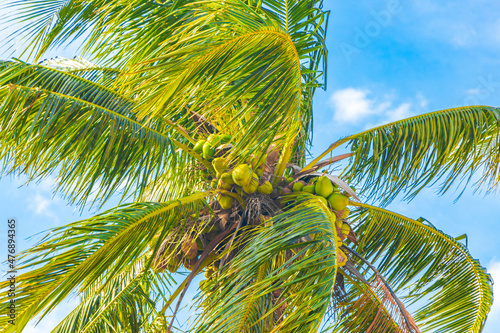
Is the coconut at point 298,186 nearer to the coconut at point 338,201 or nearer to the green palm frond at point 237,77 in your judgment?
the coconut at point 338,201

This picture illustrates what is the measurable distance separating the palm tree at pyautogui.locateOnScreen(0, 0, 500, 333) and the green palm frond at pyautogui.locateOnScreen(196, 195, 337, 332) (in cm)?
1

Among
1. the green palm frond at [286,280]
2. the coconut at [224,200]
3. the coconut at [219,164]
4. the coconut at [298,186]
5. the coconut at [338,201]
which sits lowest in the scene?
the green palm frond at [286,280]

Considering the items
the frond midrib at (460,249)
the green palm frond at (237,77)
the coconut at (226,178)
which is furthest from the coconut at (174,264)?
the frond midrib at (460,249)

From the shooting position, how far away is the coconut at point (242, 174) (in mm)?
3201

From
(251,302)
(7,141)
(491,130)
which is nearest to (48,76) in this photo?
(7,141)

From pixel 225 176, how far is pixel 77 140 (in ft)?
3.31

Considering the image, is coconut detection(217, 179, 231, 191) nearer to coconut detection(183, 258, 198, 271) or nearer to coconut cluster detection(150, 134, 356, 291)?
coconut cluster detection(150, 134, 356, 291)

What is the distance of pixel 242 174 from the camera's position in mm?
3199

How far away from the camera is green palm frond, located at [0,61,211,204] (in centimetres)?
337

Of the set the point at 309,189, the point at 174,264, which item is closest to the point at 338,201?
the point at 309,189

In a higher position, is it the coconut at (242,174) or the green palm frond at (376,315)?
the coconut at (242,174)

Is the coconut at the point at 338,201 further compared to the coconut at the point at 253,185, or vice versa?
the coconut at the point at 338,201

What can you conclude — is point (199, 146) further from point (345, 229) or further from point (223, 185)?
point (345, 229)

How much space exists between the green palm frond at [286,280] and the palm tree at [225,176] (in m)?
0.01
